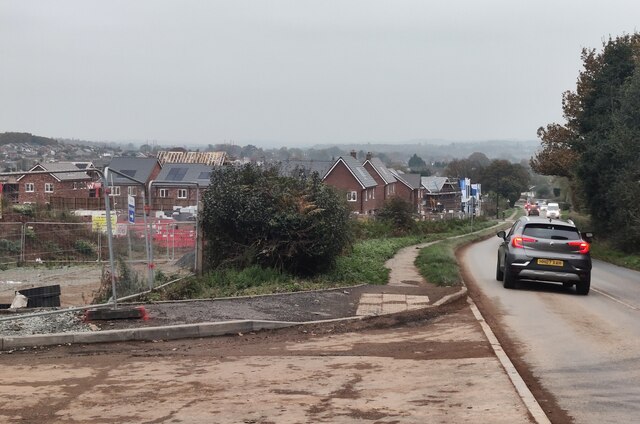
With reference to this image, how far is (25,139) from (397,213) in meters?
22.8

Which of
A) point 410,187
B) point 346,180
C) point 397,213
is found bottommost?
point 397,213

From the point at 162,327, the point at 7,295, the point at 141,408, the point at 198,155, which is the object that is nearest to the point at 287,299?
the point at 162,327

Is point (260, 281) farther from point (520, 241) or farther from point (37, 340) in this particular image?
point (520, 241)

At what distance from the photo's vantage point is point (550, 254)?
16.3m

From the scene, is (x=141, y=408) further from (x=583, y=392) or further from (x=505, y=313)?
(x=505, y=313)

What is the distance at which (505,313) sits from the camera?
43.7ft

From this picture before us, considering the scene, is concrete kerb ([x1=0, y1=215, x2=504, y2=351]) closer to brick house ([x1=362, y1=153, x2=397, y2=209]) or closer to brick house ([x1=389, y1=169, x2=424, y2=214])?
brick house ([x1=362, y1=153, x2=397, y2=209])

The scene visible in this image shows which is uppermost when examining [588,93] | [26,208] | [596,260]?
[588,93]

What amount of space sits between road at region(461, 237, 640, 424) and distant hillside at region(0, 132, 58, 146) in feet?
64.7

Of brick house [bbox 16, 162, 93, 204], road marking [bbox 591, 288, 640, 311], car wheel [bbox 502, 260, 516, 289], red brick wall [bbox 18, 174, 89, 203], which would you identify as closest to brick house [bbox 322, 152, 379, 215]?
red brick wall [bbox 18, 174, 89, 203]

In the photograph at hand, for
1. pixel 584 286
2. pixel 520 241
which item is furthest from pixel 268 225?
pixel 584 286

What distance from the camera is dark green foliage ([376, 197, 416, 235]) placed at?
45531mm

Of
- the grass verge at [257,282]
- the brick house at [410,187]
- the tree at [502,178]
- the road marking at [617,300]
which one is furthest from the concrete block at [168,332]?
the tree at [502,178]

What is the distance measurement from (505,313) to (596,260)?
23298 mm
